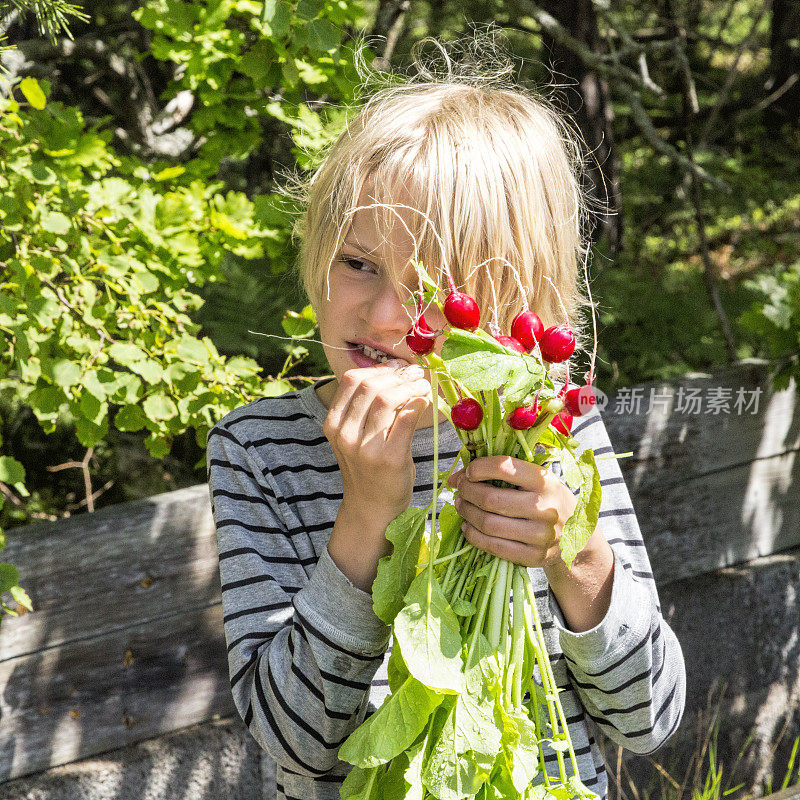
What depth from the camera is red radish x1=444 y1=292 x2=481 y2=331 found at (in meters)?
0.79

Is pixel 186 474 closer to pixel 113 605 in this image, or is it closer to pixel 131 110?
pixel 113 605

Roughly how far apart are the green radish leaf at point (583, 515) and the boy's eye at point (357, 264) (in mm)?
439

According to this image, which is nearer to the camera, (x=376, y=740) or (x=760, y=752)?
(x=376, y=740)

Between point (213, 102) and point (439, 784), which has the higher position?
point (213, 102)

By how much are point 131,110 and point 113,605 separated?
1.49m

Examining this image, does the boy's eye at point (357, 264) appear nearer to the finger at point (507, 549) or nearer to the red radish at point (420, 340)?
the red radish at point (420, 340)

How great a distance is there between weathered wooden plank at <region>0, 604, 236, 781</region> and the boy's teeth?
1145 mm

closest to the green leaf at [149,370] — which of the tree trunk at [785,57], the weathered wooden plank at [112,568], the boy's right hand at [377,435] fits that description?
the weathered wooden plank at [112,568]

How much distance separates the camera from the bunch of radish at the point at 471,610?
0.79m

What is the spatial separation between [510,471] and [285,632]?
0.38m

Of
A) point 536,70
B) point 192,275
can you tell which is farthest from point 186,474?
point 536,70

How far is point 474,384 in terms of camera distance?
2.41 ft

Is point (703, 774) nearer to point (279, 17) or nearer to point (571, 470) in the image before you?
point (571, 470)

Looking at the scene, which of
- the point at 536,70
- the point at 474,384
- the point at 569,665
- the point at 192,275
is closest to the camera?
the point at 474,384
